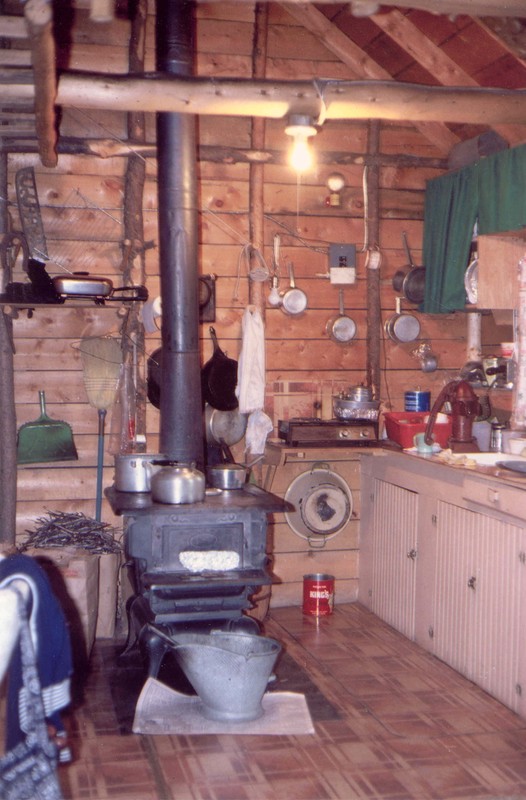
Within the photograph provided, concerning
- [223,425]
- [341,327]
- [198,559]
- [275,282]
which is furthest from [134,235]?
[198,559]

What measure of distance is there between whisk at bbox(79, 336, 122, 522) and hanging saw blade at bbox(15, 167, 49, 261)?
0.54 metres

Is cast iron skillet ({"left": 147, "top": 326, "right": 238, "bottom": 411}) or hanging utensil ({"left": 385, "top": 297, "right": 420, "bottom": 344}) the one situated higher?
hanging utensil ({"left": 385, "top": 297, "right": 420, "bottom": 344})

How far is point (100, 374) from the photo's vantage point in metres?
4.70

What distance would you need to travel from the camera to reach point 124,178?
4762 mm

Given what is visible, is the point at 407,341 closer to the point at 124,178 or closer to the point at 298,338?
the point at 298,338

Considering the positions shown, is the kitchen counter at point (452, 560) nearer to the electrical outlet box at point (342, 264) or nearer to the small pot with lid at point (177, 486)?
the electrical outlet box at point (342, 264)

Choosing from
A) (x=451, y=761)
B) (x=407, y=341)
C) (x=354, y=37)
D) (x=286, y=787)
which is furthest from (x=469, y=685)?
(x=354, y=37)

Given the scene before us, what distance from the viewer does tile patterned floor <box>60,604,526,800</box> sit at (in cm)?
294

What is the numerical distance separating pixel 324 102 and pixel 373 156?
157 cm

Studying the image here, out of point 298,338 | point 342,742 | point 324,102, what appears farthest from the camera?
point 298,338

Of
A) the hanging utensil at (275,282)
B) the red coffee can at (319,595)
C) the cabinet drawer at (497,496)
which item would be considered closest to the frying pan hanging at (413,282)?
the hanging utensil at (275,282)

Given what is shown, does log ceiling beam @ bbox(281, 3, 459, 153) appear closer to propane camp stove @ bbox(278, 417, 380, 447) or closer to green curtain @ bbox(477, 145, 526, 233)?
green curtain @ bbox(477, 145, 526, 233)

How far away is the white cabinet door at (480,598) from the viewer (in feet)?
11.4

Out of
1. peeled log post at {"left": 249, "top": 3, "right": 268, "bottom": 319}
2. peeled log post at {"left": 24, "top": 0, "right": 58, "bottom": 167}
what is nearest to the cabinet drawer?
peeled log post at {"left": 249, "top": 3, "right": 268, "bottom": 319}
